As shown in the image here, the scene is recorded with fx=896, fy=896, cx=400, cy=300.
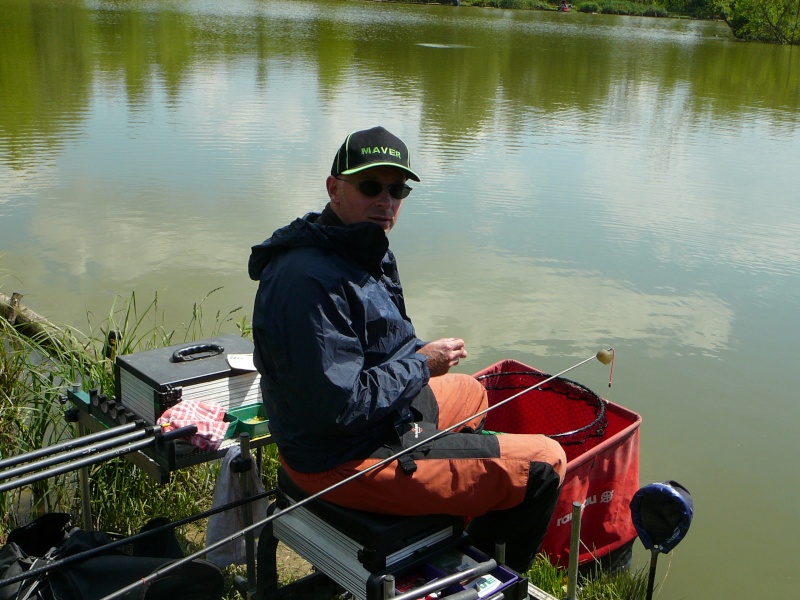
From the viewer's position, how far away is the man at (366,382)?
6.70 feet

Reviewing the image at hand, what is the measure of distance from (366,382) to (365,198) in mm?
512

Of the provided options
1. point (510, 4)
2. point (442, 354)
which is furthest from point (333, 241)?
point (510, 4)

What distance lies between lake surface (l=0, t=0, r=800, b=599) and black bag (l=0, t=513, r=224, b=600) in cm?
190

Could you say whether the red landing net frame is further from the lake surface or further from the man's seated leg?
the man's seated leg

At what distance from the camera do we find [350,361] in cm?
206

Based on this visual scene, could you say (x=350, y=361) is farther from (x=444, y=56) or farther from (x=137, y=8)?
(x=137, y=8)

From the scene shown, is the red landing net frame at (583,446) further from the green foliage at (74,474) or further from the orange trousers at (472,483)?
the green foliage at (74,474)

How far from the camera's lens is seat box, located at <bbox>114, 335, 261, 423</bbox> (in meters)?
2.45

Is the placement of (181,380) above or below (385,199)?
below

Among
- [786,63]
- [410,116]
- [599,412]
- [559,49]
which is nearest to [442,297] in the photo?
[599,412]

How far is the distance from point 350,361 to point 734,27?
43.9 metres

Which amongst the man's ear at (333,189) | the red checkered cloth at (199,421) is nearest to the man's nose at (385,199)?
the man's ear at (333,189)

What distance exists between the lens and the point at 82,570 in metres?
2.08

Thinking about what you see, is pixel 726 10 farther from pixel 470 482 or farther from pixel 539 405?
pixel 470 482
